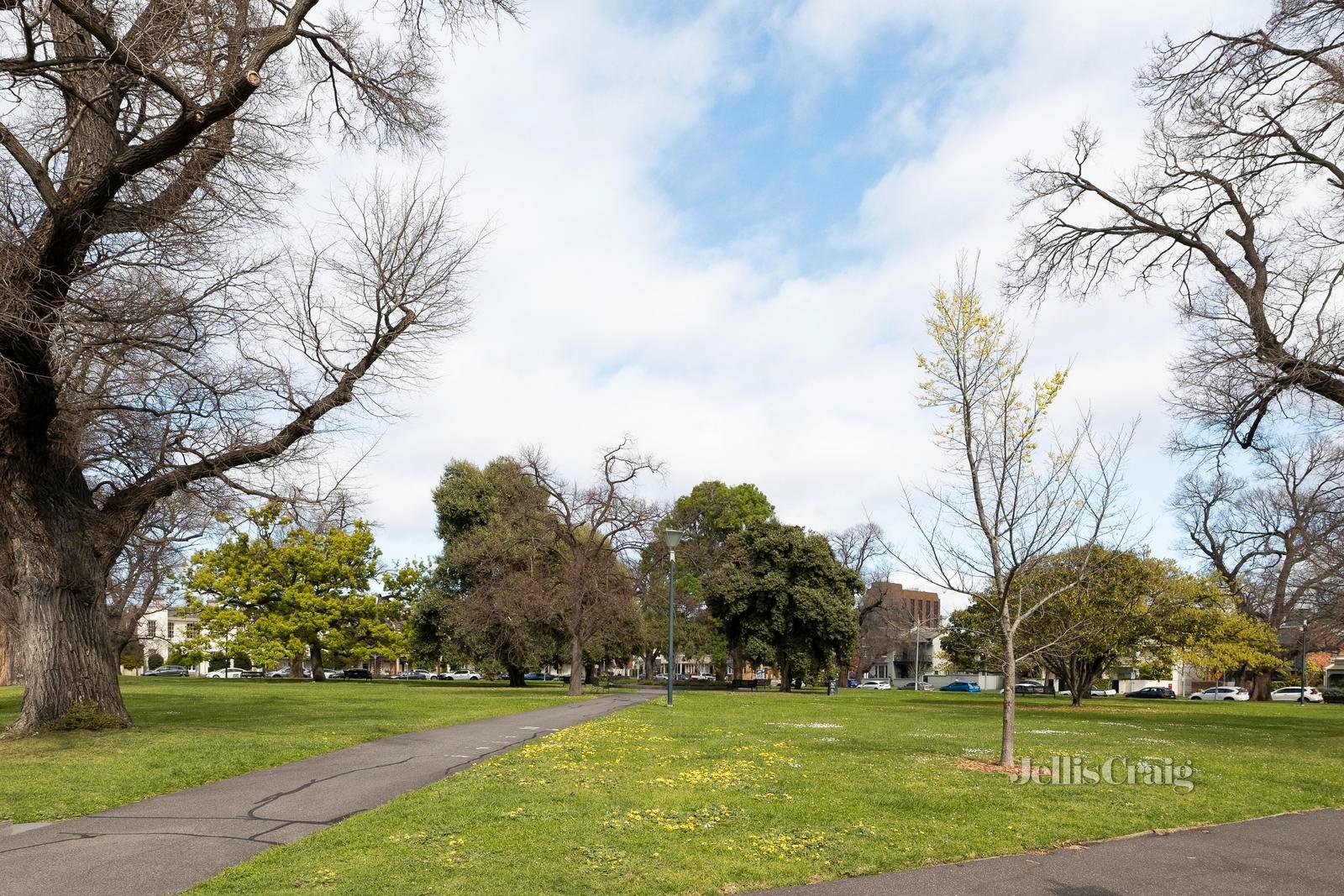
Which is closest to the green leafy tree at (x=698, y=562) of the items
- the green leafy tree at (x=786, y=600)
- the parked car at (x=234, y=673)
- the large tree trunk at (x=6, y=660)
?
the green leafy tree at (x=786, y=600)

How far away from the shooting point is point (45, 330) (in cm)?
1185

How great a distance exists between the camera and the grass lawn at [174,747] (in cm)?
1031

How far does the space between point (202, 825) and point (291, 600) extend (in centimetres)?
4712

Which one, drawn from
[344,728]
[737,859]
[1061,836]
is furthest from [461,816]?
[344,728]

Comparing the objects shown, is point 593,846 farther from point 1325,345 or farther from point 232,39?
point 1325,345

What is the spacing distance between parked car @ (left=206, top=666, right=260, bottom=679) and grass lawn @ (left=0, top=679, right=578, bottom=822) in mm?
52340

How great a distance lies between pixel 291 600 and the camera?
52.4 metres

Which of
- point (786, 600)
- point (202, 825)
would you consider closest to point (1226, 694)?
point (786, 600)

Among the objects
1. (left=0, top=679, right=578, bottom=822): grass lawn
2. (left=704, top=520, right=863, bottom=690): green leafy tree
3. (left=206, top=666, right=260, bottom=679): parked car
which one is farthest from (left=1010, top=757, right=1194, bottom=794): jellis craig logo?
(left=206, top=666, right=260, bottom=679): parked car

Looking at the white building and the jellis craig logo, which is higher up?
the jellis craig logo

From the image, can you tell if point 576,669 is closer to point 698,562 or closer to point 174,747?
point 698,562

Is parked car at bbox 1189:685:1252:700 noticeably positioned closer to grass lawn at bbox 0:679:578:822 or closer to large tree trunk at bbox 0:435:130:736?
grass lawn at bbox 0:679:578:822

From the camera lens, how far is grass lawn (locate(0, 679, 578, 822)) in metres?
10.3

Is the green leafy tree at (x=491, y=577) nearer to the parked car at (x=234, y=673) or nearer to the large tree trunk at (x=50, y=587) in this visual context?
the large tree trunk at (x=50, y=587)
